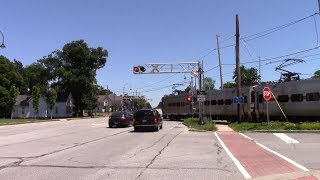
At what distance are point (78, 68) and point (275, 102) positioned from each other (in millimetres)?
66167

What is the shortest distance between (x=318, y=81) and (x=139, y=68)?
2597 cm

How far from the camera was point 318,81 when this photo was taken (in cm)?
3656

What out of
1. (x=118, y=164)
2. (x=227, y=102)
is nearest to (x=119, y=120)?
(x=227, y=102)

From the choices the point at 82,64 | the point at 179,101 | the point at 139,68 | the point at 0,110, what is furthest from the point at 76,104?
the point at 139,68

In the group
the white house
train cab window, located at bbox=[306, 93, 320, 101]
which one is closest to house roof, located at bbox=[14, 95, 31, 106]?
the white house

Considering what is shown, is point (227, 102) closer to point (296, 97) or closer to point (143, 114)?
point (296, 97)

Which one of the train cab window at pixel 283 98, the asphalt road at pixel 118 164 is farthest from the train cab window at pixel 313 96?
the asphalt road at pixel 118 164

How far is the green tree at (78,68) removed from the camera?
10138 centimetres

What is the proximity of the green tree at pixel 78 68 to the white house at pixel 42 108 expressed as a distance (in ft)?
8.28

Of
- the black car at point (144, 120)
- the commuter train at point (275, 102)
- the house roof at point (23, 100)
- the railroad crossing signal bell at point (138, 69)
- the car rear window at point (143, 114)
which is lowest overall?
the black car at point (144, 120)

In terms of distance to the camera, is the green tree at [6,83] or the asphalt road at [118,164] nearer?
the asphalt road at [118,164]

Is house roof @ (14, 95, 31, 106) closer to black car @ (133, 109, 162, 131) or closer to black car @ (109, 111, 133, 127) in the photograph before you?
black car @ (109, 111, 133, 127)

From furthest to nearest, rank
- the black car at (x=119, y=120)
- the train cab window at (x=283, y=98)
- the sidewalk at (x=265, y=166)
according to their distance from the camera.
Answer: the black car at (x=119, y=120) → the train cab window at (x=283, y=98) → the sidewalk at (x=265, y=166)

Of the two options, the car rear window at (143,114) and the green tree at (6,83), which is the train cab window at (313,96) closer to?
the car rear window at (143,114)
